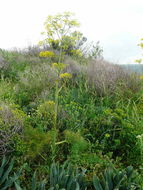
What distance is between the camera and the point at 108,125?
13.9 ft

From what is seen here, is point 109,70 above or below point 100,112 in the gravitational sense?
above

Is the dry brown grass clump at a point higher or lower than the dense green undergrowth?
higher

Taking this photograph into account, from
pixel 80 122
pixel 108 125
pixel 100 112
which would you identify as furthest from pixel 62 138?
pixel 100 112

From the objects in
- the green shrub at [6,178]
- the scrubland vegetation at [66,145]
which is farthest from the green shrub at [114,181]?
the green shrub at [6,178]

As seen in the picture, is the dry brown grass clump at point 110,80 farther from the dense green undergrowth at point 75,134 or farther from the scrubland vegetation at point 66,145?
the scrubland vegetation at point 66,145

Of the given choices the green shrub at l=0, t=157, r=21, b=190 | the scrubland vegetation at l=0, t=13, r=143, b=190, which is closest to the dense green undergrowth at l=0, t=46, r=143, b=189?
the scrubland vegetation at l=0, t=13, r=143, b=190

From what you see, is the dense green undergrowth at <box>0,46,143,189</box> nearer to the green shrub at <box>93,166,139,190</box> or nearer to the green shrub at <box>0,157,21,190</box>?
the green shrub at <box>93,166,139,190</box>

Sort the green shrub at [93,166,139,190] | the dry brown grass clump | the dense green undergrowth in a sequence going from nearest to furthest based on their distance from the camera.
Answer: the green shrub at [93,166,139,190] → the dense green undergrowth → the dry brown grass clump

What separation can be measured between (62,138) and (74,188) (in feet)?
4.31

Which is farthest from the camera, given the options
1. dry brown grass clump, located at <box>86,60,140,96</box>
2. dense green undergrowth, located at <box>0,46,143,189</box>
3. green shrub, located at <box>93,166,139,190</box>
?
dry brown grass clump, located at <box>86,60,140,96</box>

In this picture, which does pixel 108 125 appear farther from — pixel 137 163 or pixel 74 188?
pixel 74 188

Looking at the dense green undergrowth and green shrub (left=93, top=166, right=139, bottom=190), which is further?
the dense green undergrowth

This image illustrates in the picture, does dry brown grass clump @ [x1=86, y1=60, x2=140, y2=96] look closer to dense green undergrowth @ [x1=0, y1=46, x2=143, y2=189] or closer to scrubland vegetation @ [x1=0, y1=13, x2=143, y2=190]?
dense green undergrowth @ [x1=0, y1=46, x2=143, y2=189]

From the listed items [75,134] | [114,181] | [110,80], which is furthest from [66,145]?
[110,80]
